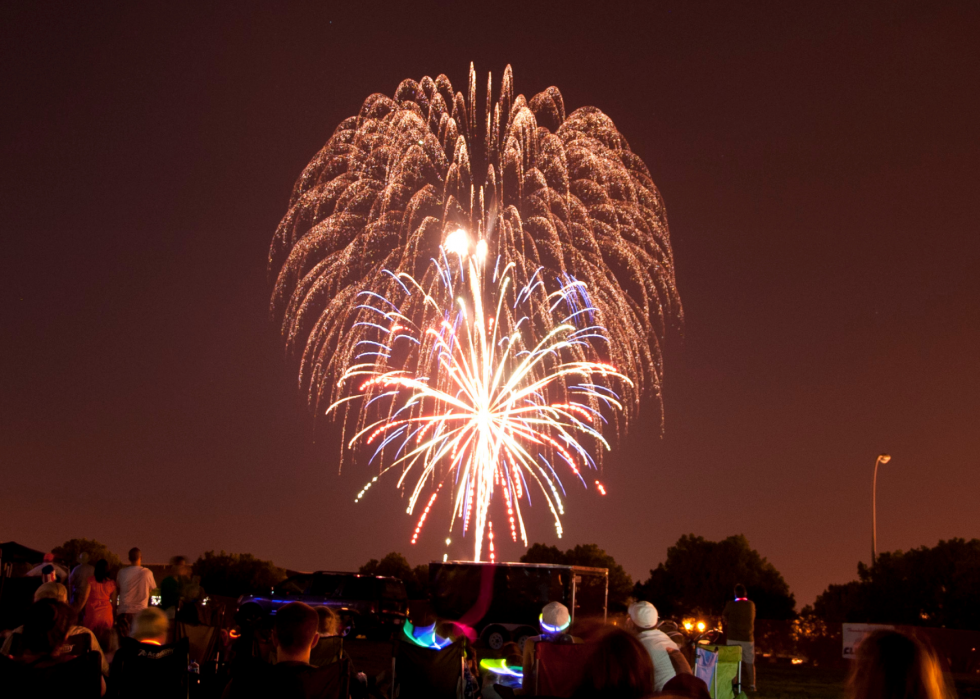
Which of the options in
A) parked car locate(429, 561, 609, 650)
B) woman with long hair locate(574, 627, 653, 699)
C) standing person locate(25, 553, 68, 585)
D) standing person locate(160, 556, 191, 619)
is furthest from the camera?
parked car locate(429, 561, 609, 650)

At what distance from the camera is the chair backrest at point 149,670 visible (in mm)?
6641

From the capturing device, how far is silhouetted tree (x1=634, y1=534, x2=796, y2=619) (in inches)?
2436

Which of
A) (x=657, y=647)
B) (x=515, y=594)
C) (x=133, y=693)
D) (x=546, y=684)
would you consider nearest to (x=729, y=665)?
(x=657, y=647)

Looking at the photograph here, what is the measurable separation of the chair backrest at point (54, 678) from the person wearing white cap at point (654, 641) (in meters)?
3.25

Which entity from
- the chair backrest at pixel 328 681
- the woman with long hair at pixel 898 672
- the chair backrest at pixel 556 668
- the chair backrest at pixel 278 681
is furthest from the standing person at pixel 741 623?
the woman with long hair at pixel 898 672

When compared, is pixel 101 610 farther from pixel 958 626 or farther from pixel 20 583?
pixel 958 626

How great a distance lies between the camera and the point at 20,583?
13070 millimetres

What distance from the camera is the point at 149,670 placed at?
674cm

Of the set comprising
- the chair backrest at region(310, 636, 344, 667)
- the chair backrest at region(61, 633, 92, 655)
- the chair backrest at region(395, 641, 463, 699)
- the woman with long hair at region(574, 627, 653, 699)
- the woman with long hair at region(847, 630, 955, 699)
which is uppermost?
the woman with long hair at region(847, 630, 955, 699)

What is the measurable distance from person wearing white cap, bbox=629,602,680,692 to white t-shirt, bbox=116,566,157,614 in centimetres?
654

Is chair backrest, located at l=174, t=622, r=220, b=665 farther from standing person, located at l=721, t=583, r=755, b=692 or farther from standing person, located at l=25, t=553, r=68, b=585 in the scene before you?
standing person, located at l=721, t=583, r=755, b=692

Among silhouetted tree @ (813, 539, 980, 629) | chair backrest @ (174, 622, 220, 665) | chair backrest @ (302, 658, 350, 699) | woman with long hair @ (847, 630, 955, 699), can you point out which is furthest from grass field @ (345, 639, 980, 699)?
silhouetted tree @ (813, 539, 980, 629)

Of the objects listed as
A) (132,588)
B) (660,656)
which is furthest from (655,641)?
(132,588)

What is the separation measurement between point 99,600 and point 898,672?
9852 mm
